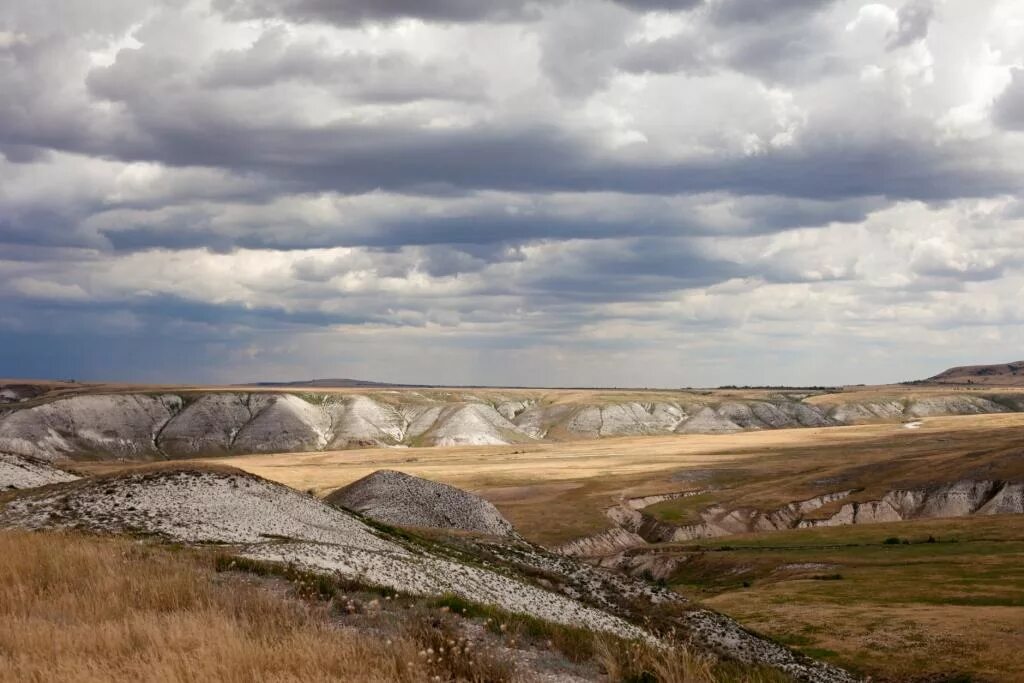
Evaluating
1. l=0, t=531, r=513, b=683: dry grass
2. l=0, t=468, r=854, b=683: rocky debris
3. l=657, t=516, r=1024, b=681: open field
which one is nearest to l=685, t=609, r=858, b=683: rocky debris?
l=0, t=468, r=854, b=683: rocky debris

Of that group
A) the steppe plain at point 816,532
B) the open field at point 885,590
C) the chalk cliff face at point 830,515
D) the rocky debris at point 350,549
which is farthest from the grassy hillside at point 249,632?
the chalk cliff face at point 830,515

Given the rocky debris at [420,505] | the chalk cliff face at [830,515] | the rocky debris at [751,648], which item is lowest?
the chalk cliff face at [830,515]

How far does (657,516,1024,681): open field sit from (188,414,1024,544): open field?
18.6m

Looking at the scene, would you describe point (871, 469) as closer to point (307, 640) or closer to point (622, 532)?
point (622, 532)

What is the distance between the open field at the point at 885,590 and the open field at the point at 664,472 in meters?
18.6

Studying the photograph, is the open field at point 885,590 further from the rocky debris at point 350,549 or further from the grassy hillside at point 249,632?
the grassy hillside at point 249,632

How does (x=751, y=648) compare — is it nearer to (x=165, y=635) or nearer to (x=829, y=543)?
(x=165, y=635)

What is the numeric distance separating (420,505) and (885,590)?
37287 millimetres

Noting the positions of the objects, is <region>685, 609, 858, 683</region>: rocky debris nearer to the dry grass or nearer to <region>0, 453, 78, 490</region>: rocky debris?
the dry grass

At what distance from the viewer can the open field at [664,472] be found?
117m

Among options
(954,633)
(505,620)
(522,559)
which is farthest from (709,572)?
(505,620)

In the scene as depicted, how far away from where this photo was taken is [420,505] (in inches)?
2901

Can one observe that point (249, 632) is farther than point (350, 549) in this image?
No

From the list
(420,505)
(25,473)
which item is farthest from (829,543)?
(25,473)
